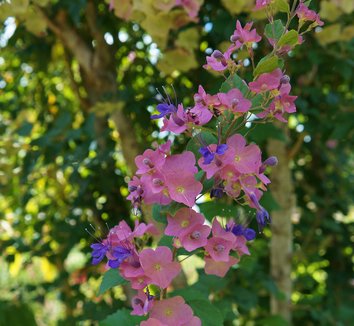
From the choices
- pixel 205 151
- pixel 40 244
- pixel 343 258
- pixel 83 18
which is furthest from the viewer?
pixel 343 258

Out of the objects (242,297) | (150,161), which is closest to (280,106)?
(150,161)

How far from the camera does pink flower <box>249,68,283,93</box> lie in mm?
589

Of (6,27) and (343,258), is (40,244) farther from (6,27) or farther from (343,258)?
(343,258)

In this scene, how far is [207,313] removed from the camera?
704 mm

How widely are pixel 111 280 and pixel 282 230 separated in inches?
37.9

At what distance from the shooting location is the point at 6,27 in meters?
1.45

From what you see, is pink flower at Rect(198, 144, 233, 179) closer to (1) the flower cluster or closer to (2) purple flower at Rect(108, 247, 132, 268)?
(1) the flower cluster

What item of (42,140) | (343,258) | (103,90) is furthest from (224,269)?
(343,258)

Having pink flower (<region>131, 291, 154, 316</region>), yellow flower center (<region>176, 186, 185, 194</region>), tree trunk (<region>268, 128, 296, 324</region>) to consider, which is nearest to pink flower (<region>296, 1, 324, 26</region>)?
yellow flower center (<region>176, 186, 185, 194</region>)

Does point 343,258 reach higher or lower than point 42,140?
lower

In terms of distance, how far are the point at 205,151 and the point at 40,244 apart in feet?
4.07

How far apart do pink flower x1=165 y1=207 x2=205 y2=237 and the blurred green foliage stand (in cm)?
37

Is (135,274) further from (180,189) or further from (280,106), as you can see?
(280,106)

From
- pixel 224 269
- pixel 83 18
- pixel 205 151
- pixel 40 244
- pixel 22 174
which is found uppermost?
pixel 205 151
